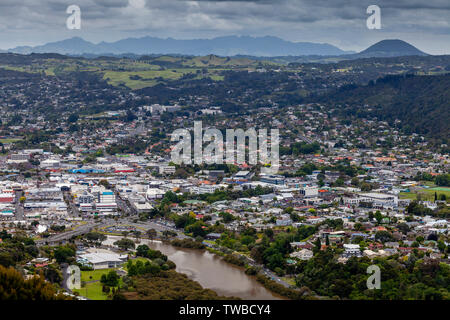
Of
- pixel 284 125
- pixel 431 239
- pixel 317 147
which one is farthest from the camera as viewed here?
pixel 284 125

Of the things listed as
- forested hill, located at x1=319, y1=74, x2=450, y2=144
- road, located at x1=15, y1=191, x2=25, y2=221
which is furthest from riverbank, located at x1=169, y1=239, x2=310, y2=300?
forested hill, located at x1=319, y1=74, x2=450, y2=144

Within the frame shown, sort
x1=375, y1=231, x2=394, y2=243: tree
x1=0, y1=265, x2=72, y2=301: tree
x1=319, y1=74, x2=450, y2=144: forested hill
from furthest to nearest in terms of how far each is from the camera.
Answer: x1=319, y1=74, x2=450, y2=144: forested hill, x1=375, y1=231, x2=394, y2=243: tree, x1=0, y1=265, x2=72, y2=301: tree

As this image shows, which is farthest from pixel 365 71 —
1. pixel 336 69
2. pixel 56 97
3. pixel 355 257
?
pixel 355 257

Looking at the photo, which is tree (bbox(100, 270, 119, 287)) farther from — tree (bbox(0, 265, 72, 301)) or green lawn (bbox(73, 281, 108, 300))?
tree (bbox(0, 265, 72, 301))

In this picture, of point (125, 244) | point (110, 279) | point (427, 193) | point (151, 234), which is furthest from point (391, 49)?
point (110, 279)

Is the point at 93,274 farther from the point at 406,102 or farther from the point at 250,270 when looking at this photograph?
the point at 406,102
